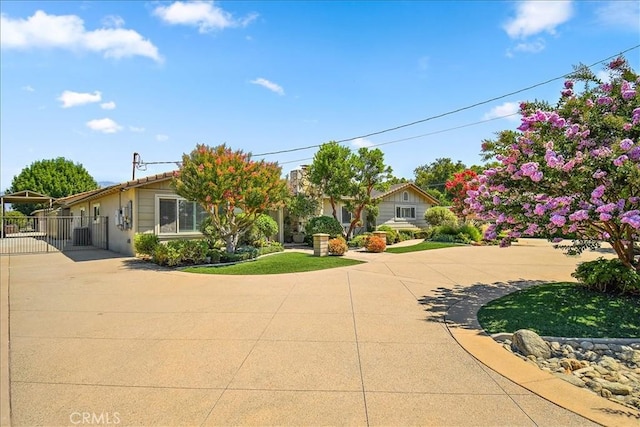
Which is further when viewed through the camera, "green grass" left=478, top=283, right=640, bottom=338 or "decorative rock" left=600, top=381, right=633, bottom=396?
"green grass" left=478, top=283, right=640, bottom=338

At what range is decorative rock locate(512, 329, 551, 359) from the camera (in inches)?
176

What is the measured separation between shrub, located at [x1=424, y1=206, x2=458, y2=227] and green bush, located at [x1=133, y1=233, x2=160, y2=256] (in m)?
17.4

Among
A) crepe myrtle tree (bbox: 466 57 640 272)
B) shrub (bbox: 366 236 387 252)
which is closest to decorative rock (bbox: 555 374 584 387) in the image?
crepe myrtle tree (bbox: 466 57 640 272)

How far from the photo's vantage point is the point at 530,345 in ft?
14.9

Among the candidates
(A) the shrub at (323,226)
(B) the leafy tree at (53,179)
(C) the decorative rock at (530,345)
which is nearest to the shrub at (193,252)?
(A) the shrub at (323,226)

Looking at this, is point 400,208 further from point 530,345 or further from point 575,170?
point 530,345

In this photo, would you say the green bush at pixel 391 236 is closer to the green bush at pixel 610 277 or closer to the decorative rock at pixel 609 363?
the green bush at pixel 610 277

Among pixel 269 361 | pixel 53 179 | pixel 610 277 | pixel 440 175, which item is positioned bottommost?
pixel 269 361

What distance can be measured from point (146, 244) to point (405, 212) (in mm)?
18510

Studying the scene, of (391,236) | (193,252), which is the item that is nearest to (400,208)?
A: (391,236)

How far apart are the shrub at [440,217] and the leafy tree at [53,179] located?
3904cm

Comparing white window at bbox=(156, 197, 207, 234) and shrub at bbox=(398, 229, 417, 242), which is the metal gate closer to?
white window at bbox=(156, 197, 207, 234)

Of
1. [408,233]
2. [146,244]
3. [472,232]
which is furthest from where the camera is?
[408,233]

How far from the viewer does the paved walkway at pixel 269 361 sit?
3102 millimetres
